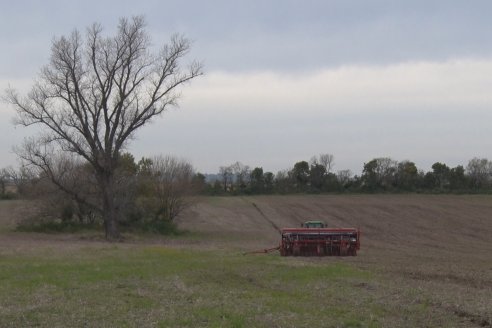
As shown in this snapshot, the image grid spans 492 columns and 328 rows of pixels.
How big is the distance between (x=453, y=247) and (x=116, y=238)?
2161cm

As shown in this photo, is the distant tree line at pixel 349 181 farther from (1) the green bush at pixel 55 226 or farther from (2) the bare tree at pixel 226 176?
(1) the green bush at pixel 55 226

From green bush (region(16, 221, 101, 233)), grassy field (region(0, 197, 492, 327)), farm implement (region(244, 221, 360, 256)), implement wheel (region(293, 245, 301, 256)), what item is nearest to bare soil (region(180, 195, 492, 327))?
grassy field (region(0, 197, 492, 327))

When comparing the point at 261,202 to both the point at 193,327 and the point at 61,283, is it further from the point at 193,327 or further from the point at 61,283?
the point at 193,327

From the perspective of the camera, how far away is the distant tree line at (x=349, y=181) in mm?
93812

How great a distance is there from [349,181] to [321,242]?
226 feet

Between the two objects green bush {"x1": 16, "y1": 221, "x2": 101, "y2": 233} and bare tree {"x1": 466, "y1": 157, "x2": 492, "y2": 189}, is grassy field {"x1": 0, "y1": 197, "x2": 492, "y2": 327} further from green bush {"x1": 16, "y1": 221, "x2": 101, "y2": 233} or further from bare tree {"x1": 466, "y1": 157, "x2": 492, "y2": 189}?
bare tree {"x1": 466, "y1": 157, "x2": 492, "y2": 189}

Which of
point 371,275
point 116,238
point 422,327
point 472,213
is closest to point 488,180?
point 472,213

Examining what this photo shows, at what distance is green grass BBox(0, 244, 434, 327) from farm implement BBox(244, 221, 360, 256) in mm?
5424

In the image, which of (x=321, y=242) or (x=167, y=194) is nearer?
(x=321, y=242)

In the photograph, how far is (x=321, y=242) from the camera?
2806 centimetres

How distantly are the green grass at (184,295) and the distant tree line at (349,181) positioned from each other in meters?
71.4

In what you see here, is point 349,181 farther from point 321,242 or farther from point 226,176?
point 321,242

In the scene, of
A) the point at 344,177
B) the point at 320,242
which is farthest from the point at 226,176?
the point at 320,242

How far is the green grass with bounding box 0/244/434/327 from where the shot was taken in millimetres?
10398
